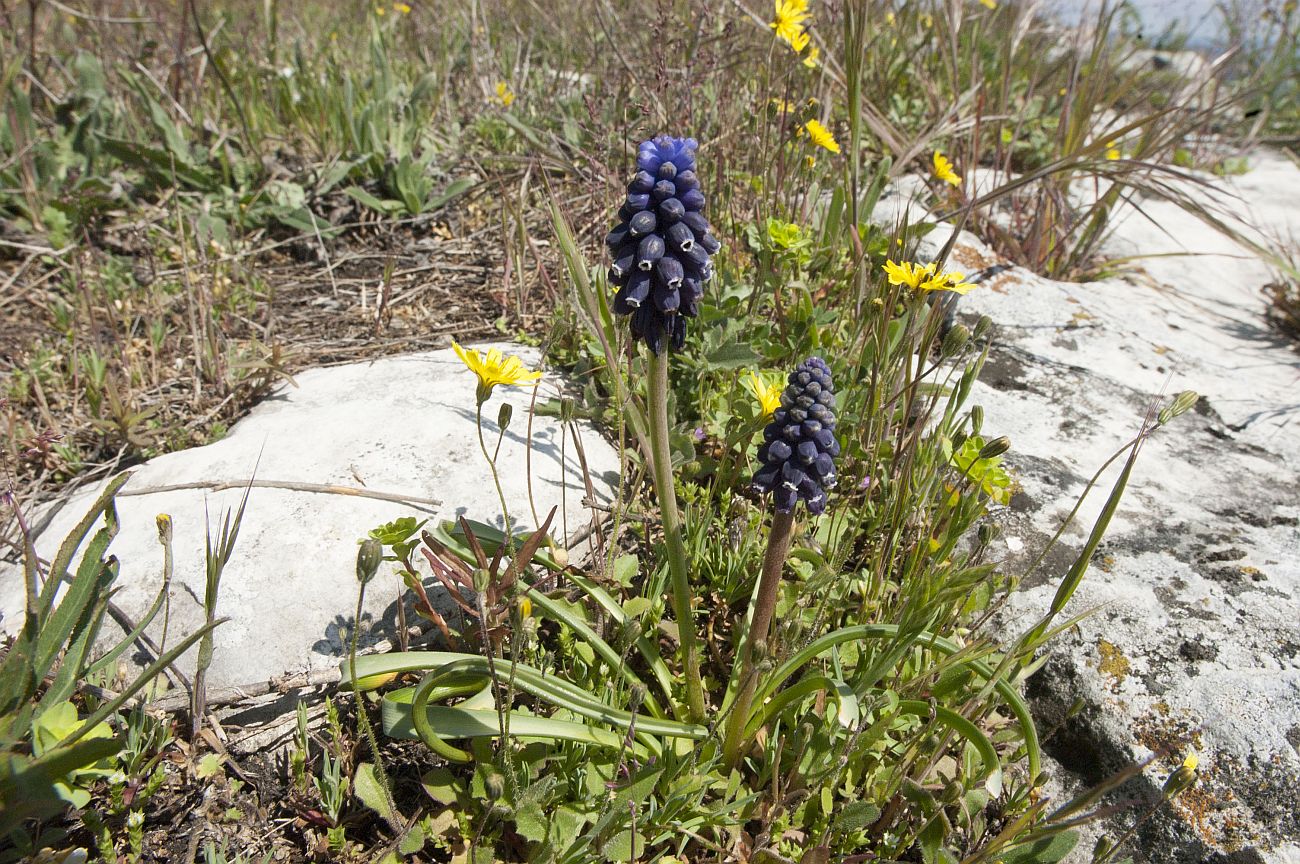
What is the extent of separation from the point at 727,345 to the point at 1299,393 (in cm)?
261

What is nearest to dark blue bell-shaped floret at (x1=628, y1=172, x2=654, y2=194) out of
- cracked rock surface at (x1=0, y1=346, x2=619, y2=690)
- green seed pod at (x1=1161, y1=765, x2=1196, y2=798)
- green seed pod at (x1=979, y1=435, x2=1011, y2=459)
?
cracked rock surface at (x1=0, y1=346, x2=619, y2=690)

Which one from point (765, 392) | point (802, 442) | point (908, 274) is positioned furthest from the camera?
point (765, 392)

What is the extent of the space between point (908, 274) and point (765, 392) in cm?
52

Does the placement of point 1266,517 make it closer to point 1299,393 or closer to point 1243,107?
point 1299,393

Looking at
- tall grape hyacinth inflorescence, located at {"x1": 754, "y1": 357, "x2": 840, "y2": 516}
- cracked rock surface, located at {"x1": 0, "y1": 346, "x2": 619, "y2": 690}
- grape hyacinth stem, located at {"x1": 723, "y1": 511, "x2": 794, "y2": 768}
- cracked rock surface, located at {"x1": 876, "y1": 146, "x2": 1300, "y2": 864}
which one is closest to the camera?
tall grape hyacinth inflorescence, located at {"x1": 754, "y1": 357, "x2": 840, "y2": 516}

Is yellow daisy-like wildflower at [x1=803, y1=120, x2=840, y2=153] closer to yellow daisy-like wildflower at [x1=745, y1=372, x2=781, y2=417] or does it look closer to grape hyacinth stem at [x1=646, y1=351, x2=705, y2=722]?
yellow daisy-like wildflower at [x1=745, y1=372, x2=781, y2=417]

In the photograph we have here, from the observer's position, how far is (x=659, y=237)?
5.10 feet

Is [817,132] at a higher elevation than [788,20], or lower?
lower

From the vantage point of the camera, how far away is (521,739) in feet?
6.31

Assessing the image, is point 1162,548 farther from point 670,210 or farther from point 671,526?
point 670,210

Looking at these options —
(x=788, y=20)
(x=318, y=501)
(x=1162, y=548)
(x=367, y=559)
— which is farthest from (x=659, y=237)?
(x=788, y=20)

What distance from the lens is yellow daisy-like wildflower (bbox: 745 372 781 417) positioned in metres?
2.34

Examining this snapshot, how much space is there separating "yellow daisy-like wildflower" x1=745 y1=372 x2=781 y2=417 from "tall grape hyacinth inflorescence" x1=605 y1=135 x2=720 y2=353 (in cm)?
79

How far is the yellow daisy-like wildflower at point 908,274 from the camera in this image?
2.16 metres
